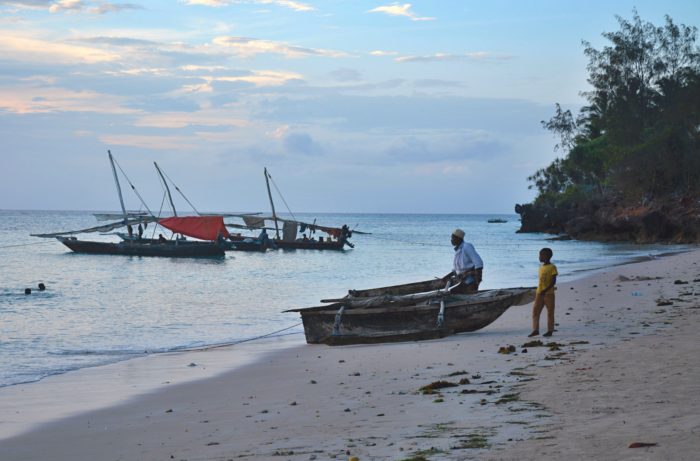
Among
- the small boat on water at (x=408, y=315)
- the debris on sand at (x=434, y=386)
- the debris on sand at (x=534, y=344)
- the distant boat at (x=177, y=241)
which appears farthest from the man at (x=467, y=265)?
the distant boat at (x=177, y=241)

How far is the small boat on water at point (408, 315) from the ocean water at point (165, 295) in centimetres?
191

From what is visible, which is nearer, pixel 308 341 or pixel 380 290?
pixel 308 341

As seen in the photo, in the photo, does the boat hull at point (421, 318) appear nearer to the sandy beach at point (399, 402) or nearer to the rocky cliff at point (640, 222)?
the sandy beach at point (399, 402)

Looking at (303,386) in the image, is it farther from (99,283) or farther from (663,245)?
(663,245)

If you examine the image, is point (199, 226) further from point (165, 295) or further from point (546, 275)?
point (546, 275)

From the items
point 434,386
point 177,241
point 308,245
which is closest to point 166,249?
point 177,241

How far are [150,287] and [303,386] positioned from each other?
80.4 ft

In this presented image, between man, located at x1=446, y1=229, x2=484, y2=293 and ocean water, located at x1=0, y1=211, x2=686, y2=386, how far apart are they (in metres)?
3.38

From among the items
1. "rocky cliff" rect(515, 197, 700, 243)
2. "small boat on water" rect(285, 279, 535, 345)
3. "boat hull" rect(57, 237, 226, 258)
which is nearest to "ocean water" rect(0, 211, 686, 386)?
"boat hull" rect(57, 237, 226, 258)

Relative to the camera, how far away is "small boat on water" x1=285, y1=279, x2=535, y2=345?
13.0 meters

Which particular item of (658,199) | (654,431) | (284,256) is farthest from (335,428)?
(658,199)

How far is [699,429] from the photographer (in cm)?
558

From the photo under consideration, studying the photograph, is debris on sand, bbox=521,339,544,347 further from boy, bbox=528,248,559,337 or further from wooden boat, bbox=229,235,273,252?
wooden boat, bbox=229,235,273,252

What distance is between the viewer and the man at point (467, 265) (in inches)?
537
